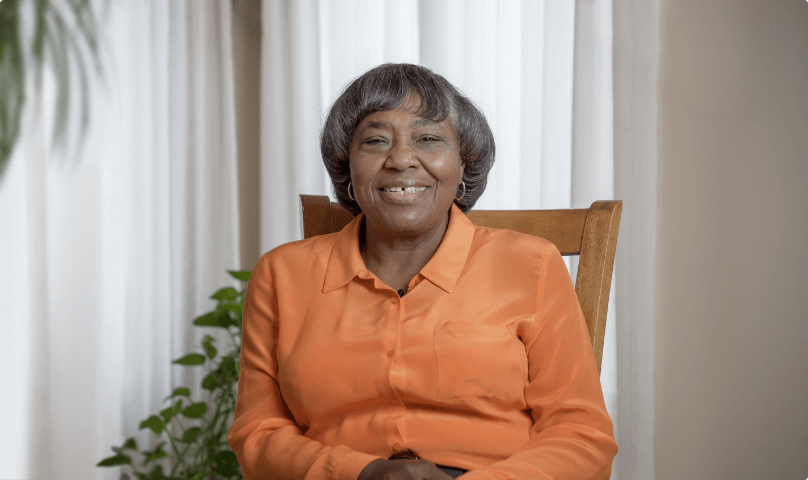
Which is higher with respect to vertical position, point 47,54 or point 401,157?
point 47,54

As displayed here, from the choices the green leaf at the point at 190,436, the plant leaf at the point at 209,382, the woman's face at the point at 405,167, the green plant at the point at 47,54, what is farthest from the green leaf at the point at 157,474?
Answer: the woman's face at the point at 405,167

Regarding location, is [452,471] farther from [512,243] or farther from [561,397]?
[512,243]

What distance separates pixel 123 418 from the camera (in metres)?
2.30

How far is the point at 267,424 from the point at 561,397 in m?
0.56

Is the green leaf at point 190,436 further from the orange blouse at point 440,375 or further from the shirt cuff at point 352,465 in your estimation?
the shirt cuff at point 352,465

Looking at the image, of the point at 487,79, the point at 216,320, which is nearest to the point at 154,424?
the point at 216,320

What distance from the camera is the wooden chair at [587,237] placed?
134cm

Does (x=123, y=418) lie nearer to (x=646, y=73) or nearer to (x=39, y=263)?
(x=39, y=263)

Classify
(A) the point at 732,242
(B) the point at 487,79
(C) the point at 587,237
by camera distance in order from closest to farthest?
(C) the point at 587,237 → (A) the point at 732,242 → (B) the point at 487,79

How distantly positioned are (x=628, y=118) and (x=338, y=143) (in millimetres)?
1026

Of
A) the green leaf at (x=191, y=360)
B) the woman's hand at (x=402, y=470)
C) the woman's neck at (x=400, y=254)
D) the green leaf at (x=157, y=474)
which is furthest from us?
the green leaf at (x=157, y=474)

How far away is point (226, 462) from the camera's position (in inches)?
79.4

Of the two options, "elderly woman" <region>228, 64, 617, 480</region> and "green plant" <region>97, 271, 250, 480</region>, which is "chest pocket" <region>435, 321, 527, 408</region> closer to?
"elderly woman" <region>228, 64, 617, 480</region>

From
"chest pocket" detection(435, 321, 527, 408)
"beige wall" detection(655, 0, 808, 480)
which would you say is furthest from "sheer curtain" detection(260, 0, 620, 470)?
"chest pocket" detection(435, 321, 527, 408)
